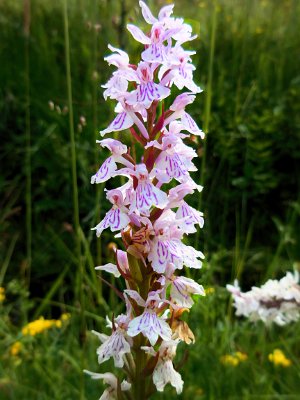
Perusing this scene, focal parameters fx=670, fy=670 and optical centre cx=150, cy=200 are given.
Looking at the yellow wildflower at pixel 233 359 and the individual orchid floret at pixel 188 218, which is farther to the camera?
the yellow wildflower at pixel 233 359

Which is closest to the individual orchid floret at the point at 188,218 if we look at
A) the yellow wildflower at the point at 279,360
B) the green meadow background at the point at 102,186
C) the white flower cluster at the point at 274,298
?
the white flower cluster at the point at 274,298

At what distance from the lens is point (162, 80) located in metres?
0.96

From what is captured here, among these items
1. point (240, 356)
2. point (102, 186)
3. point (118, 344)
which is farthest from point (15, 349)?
point (118, 344)

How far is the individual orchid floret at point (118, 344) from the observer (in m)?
0.98

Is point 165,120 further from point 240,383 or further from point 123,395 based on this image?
point 240,383

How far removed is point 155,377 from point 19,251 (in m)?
1.88

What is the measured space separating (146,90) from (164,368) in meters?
0.41

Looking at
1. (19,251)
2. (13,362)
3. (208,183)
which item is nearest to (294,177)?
(208,183)

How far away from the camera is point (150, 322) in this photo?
949 millimetres

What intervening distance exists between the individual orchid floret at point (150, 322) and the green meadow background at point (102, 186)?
848 millimetres

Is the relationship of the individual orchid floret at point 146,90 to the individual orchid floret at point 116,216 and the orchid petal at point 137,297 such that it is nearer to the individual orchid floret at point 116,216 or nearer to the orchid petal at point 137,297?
the individual orchid floret at point 116,216

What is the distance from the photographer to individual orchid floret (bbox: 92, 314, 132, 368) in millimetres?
976

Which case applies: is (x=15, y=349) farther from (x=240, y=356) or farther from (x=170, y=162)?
(x=170, y=162)

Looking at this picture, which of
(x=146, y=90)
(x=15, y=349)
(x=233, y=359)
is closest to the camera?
(x=146, y=90)
